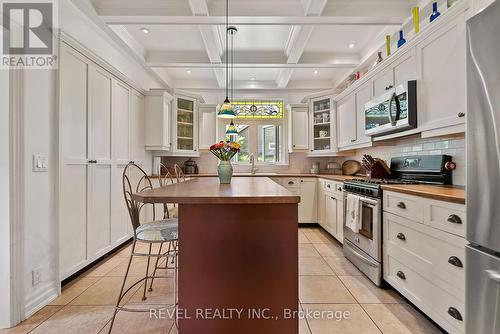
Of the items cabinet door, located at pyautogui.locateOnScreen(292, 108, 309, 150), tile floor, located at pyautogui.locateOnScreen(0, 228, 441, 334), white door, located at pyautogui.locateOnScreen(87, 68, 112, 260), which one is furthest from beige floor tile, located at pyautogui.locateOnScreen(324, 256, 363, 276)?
white door, located at pyautogui.locateOnScreen(87, 68, 112, 260)

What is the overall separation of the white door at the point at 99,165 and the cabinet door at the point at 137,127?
62 centimetres

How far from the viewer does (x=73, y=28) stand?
2.46 m

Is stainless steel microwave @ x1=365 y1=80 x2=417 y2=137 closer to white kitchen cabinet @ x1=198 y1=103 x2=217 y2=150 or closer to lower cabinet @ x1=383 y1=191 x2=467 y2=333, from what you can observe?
lower cabinet @ x1=383 y1=191 x2=467 y2=333

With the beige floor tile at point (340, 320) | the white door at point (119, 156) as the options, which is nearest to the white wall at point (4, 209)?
the white door at point (119, 156)

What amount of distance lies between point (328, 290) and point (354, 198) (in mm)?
989

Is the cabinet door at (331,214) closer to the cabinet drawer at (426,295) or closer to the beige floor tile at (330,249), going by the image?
the beige floor tile at (330,249)

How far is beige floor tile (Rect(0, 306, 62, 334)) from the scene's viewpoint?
172 centimetres

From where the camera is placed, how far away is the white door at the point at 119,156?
316 cm

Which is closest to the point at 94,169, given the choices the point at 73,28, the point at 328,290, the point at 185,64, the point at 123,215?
the point at 123,215

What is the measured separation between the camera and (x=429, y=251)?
5.81 ft

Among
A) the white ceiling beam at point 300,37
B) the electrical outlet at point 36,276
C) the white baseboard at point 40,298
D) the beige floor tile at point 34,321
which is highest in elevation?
the white ceiling beam at point 300,37

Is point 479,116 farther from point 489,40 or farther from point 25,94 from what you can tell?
point 25,94

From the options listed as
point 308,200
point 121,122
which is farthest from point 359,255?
point 121,122

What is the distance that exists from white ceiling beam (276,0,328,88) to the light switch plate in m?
2.81
